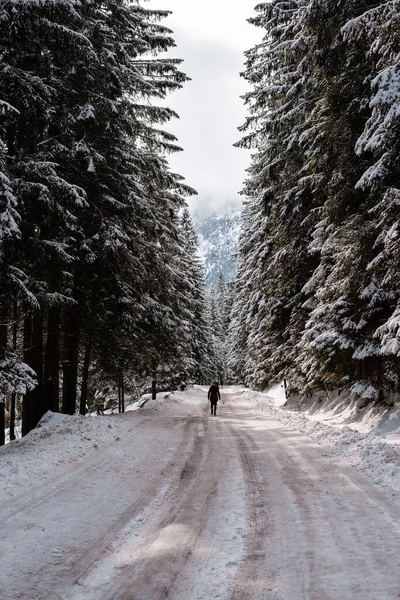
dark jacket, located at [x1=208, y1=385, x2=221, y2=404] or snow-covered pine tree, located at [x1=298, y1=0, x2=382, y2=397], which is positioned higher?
snow-covered pine tree, located at [x1=298, y1=0, x2=382, y2=397]

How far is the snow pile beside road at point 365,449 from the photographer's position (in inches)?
318

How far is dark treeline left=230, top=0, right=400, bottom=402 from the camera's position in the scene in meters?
9.58

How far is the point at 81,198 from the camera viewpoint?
13336 mm

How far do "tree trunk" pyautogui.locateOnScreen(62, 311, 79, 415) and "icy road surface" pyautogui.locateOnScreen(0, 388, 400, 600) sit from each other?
25.3 feet

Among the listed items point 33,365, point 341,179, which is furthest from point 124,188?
point 341,179

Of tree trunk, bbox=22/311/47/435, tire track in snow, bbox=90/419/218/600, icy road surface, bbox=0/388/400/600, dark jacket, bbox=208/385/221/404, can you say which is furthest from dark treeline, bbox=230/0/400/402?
tree trunk, bbox=22/311/47/435

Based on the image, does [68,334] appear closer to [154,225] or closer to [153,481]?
[154,225]

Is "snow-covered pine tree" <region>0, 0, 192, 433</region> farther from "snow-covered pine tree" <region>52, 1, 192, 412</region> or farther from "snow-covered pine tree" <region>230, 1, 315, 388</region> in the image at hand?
"snow-covered pine tree" <region>230, 1, 315, 388</region>

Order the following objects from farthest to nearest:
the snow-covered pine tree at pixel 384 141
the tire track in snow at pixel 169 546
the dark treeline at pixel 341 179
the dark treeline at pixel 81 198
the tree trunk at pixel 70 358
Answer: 1. the tree trunk at pixel 70 358
2. the dark treeline at pixel 81 198
3. the dark treeline at pixel 341 179
4. the snow-covered pine tree at pixel 384 141
5. the tire track in snow at pixel 169 546

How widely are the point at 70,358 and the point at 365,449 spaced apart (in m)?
11.1

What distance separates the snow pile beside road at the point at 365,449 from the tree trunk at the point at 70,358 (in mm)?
8240

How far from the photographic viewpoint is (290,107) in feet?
58.6

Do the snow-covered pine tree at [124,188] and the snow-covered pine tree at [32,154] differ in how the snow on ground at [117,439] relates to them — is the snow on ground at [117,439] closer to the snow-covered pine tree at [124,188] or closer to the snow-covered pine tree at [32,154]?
the snow-covered pine tree at [32,154]

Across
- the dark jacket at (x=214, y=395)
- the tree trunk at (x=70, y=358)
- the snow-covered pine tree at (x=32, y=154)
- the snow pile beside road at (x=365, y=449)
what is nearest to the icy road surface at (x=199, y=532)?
the snow pile beside road at (x=365, y=449)
